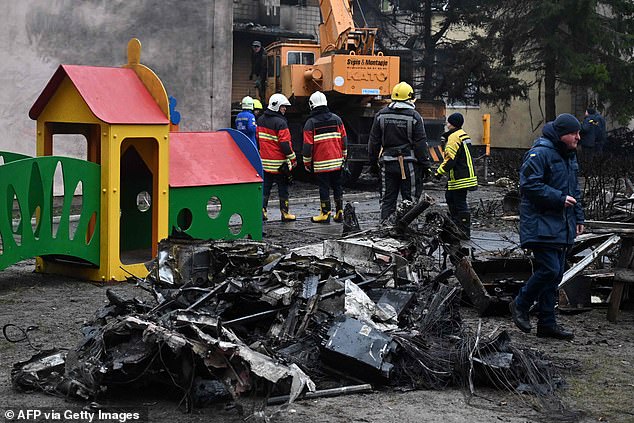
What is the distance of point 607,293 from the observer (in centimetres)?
939

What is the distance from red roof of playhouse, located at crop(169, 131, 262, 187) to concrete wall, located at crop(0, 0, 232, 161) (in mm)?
6917

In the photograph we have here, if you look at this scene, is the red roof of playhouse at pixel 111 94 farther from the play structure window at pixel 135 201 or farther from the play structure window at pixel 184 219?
the play structure window at pixel 184 219

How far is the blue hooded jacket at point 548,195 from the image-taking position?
759 centimetres

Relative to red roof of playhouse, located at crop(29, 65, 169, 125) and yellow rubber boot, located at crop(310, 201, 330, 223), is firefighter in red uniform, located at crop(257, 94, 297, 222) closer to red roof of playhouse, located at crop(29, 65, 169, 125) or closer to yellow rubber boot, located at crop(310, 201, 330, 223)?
yellow rubber boot, located at crop(310, 201, 330, 223)

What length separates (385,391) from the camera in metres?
6.16

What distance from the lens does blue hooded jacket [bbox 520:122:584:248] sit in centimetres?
759

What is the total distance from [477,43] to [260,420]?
26471mm

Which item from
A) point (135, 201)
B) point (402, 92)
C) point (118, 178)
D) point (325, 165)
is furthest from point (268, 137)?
point (118, 178)

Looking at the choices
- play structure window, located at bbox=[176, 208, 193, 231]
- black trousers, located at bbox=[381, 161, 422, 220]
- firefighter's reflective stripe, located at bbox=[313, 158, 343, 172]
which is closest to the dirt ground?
play structure window, located at bbox=[176, 208, 193, 231]

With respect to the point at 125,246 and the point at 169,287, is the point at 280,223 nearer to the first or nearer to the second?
the point at 125,246

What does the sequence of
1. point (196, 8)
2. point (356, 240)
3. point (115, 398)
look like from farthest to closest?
point (196, 8), point (356, 240), point (115, 398)

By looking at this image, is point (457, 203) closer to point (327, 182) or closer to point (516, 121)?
point (327, 182)

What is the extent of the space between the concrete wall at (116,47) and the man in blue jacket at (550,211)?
11.6m

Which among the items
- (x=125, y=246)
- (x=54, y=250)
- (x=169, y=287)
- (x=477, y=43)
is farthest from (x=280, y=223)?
(x=477, y=43)
